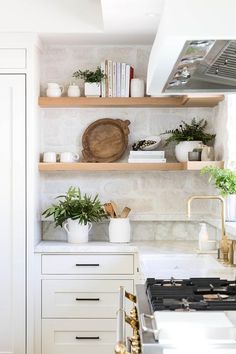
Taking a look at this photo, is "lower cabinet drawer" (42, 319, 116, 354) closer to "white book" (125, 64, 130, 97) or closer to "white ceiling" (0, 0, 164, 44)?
"white book" (125, 64, 130, 97)

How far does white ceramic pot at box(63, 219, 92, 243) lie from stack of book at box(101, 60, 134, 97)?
944 mm

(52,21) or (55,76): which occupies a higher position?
(52,21)

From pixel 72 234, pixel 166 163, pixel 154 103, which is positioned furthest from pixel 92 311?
pixel 154 103

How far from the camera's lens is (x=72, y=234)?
174 inches

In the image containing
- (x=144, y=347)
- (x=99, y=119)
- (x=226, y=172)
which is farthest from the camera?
(x=99, y=119)

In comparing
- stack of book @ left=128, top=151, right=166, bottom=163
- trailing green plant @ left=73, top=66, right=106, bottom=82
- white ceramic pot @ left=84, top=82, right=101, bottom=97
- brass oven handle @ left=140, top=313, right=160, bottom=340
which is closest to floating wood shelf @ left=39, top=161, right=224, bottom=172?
stack of book @ left=128, top=151, right=166, bottom=163

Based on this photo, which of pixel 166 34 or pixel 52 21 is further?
pixel 52 21

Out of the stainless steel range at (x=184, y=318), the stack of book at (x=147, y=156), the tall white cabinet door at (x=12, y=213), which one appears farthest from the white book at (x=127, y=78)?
the stainless steel range at (x=184, y=318)

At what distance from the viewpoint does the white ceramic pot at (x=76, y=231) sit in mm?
4383

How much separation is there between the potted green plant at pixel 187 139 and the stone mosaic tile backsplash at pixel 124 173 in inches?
6.7

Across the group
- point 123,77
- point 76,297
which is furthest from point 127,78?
point 76,297

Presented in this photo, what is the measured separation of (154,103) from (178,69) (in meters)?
2.11

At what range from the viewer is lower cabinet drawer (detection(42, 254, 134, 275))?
166 inches

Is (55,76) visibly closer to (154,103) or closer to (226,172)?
(154,103)
